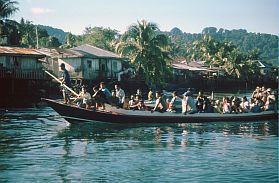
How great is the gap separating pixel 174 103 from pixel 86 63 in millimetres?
31856

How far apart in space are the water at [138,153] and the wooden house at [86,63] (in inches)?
1190

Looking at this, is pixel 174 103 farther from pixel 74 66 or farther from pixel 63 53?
pixel 63 53

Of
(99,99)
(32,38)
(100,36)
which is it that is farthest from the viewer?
(100,36)

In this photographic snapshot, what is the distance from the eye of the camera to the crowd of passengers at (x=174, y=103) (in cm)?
2295

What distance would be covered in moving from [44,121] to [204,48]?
6560 centimetres

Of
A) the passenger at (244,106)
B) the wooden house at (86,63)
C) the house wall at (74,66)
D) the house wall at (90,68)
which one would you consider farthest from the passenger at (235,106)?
the house wall at (74,66)

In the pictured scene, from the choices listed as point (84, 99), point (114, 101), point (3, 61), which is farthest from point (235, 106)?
point (3, 61)

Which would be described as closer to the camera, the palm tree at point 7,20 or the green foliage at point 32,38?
the palm tree at point 7,20

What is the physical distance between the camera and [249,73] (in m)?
79.3

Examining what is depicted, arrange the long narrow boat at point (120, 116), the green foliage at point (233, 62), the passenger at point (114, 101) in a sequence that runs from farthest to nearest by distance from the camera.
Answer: the green foliage at point (233, 62) → the passenger at point (114, 101) → the long narrow boat at point (120, 116)

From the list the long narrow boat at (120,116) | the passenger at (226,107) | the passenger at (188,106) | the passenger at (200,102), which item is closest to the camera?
the long narrow boat at (120,116)

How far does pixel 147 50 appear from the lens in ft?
180

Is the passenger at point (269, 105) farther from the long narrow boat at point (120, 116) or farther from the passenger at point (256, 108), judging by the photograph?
the long narrow boat at point (120, 116)

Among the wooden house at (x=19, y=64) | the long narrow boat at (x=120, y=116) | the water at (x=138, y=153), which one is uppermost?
the wooden house at (x=19, y=64)
